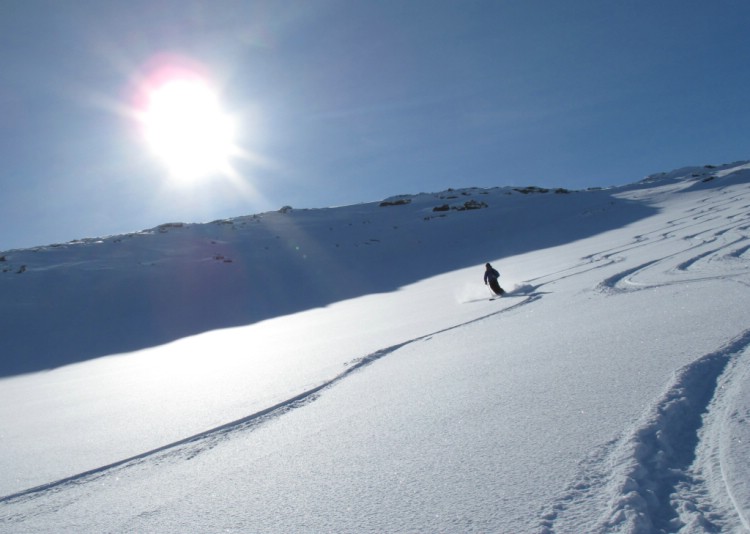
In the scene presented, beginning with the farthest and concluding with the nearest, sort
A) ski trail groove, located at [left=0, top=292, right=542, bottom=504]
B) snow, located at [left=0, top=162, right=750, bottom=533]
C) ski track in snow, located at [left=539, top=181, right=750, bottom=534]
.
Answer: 1. ski trail groove, located at [left=0, top=292, right=542, bottom=504]
2. snow, located at [left=0, top=162, right=750, bottom=533]
3. ski track in snow, located at [left=539, top=181, right=750, bottom=534]

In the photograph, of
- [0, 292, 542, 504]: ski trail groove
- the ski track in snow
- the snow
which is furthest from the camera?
[0, 292, 542, 504]: ski trail groove

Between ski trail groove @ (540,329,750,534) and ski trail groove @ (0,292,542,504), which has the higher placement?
ski trail groove @ (0,292,542,504)

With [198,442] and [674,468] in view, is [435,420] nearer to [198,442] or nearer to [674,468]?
[674,468]

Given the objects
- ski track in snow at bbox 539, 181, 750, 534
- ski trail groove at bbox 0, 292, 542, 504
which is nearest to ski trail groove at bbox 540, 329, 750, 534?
ski track in snow at bbox 539, 181, 750, 534

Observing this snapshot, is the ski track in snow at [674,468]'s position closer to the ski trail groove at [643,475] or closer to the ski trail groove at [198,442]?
the ski trail groove at [643,475]

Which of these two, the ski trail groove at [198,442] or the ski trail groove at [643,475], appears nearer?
the ski trail groove at [643,475]

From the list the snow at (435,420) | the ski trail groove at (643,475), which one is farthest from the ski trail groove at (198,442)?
the ski trail groove at (643,475)

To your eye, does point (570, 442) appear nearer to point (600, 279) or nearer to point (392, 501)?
point (392, 501)

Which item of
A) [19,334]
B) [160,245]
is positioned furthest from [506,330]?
[160,245]

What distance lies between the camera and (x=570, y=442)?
8.19ft

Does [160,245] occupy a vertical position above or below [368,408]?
above

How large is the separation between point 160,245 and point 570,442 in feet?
Result: 89.2

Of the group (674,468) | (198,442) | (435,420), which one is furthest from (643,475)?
(198,442)

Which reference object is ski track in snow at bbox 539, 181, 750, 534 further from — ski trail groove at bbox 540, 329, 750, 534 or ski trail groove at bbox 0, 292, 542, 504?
ski trail groove at bbox 0, 292, 542, 504
